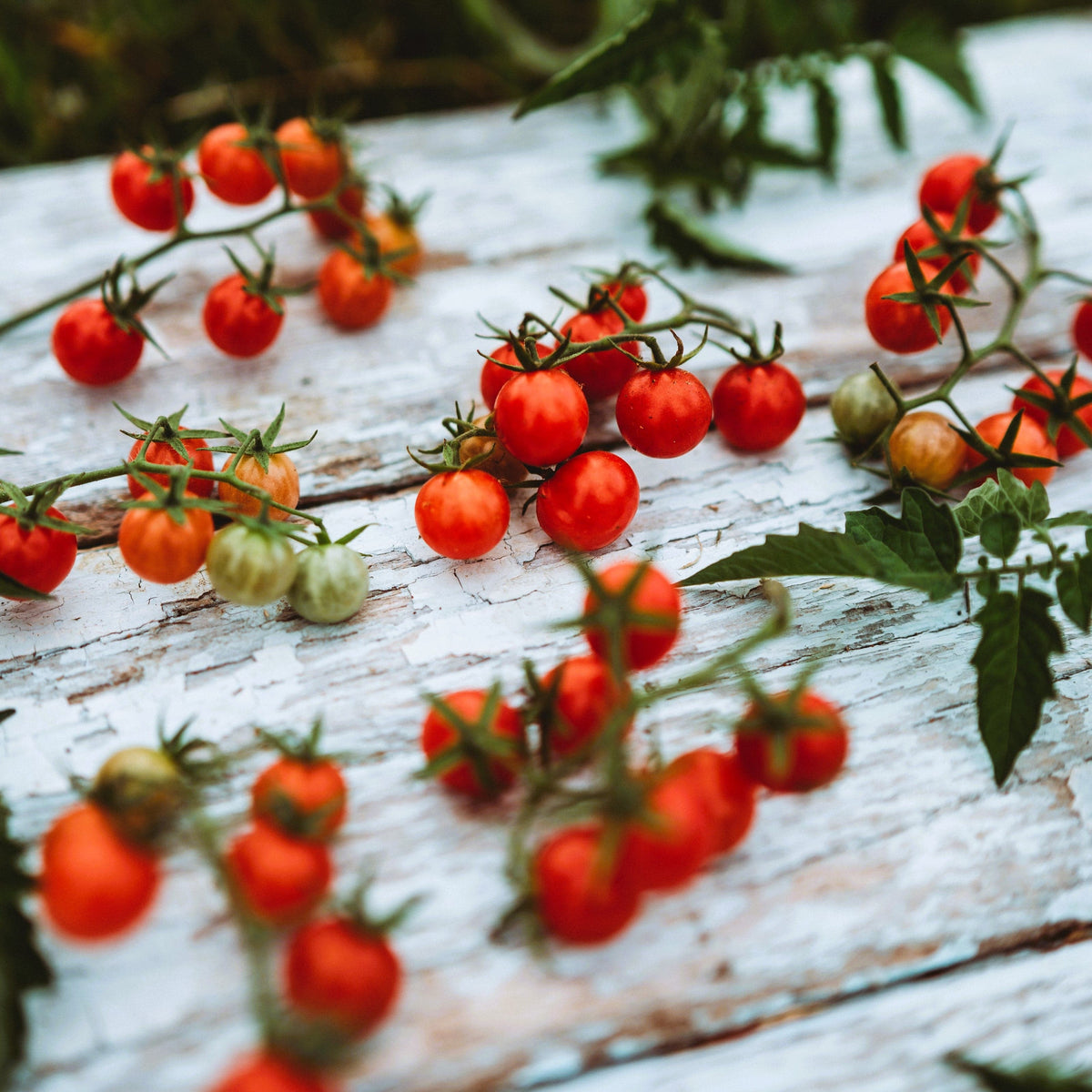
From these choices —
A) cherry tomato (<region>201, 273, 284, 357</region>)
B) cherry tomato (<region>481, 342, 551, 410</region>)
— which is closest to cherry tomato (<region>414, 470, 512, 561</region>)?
cherry tomato (<region>481, 342, 551, 410</region>)

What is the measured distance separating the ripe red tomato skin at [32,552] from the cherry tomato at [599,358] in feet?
1.65

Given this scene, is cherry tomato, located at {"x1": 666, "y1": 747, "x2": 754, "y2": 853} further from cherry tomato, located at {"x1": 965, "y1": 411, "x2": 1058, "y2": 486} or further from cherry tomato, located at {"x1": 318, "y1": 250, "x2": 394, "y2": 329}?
cherry tomato, located at {"x1": 318, "y1": 250, "x2": 394, "y2": 329}

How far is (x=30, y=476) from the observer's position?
1.01 m

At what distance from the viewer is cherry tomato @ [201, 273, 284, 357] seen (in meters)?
1.05

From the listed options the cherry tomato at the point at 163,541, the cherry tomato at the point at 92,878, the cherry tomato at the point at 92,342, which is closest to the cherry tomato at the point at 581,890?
the cherry tomato at the point at 92,878

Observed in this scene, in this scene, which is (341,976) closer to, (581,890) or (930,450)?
(581,890)

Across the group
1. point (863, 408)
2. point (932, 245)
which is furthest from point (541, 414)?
point (932, 245)

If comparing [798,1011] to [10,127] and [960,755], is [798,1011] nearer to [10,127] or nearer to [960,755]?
[960,755]

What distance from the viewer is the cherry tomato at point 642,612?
0.69 meters

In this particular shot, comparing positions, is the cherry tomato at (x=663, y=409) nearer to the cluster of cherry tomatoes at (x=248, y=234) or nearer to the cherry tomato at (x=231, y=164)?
the cluster of cherry tomatoes at (x=248, y=234)

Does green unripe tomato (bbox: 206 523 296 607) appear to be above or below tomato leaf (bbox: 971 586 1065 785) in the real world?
above

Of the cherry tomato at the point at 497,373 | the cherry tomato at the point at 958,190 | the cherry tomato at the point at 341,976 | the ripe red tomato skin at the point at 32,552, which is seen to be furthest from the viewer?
the cherry tomato at the point at 958,190

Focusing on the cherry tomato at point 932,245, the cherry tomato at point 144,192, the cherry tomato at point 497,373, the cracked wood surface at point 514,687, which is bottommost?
the cracked wood surface at point 514,687

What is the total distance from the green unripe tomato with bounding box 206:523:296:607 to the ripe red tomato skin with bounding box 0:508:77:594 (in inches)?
5.9
